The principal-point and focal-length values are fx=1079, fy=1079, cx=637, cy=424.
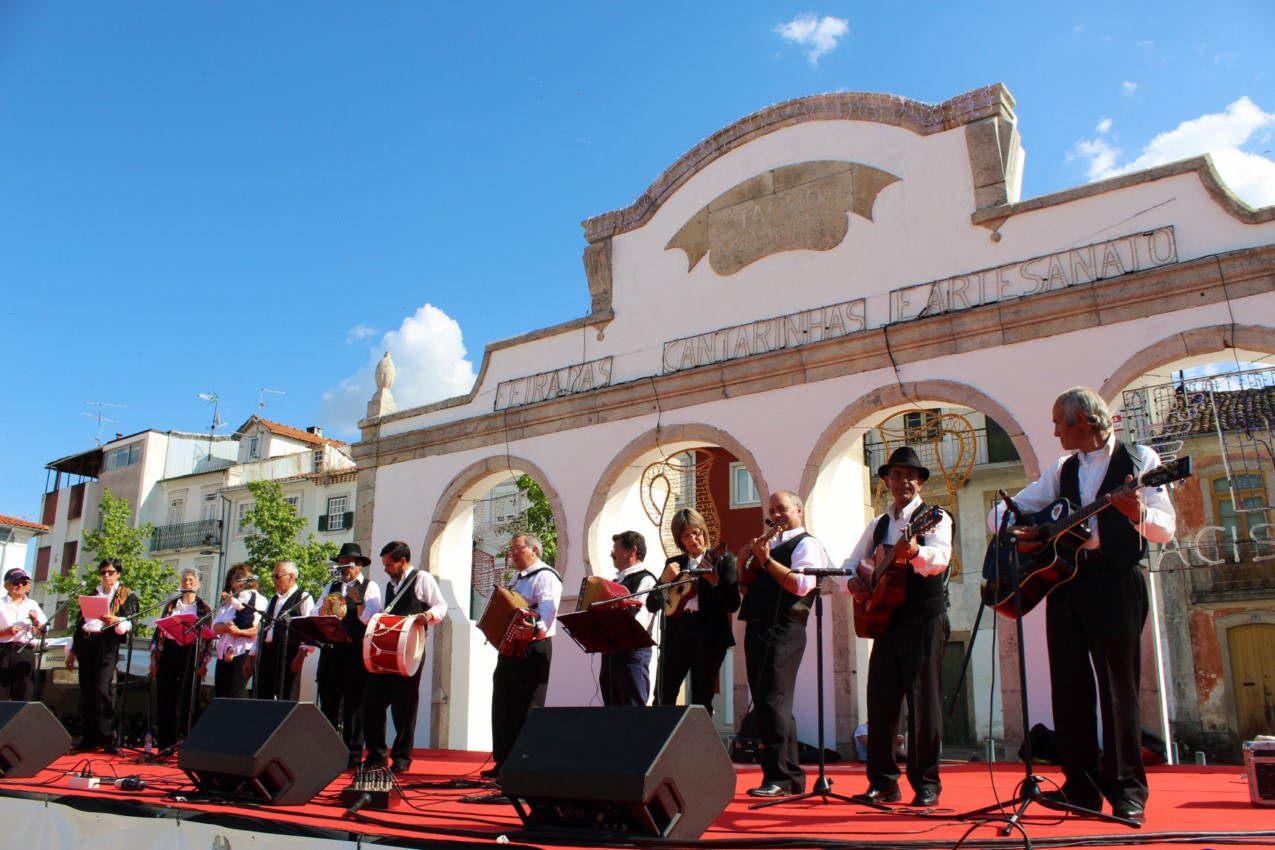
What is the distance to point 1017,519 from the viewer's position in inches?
184

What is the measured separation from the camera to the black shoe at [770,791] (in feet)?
19.4

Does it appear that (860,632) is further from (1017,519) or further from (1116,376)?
(1116,376)

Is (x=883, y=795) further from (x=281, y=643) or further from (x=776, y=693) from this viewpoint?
(x=281, y=643)

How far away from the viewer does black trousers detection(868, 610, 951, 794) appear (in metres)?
5.28

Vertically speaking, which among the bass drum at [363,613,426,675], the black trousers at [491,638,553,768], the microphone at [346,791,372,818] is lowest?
the microphone at [346,791,372,818]

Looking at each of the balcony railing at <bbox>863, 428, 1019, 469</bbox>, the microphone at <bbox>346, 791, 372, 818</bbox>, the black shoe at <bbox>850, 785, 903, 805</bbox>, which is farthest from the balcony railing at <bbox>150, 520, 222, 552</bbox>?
the black shoe at <bbox>850, 785, 903, 805</bbox>

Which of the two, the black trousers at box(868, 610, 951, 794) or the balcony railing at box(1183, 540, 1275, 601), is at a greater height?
the balcony railing at box(1183, 540, 1275, 601)

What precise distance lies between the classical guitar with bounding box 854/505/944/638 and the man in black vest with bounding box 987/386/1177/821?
61 centimetres

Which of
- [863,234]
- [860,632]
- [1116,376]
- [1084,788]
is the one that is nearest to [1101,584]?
[1084,788]

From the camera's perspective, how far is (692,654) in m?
7.18

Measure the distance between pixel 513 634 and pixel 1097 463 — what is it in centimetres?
396

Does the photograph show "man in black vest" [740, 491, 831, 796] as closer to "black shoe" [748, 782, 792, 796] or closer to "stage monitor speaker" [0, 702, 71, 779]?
"black shoe" [748, 782, 792, 796]

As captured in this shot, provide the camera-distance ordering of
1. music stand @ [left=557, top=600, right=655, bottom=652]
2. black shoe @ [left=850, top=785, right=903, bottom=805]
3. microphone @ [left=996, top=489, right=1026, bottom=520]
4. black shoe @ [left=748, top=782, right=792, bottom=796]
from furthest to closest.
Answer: music stand @ [left=557, top=600, right=655, bottom=652] → black shoe @ [left=748, top=782, right=792, bottom=796] → black shoe @ [left=850, top=785, right=903, bottom=805] → microphone @ [left=996, top=489, right=1026, bottom=520]

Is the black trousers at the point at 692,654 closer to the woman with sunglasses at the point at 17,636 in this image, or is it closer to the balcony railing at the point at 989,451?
the woman with sunglasses at the point at 17,636
